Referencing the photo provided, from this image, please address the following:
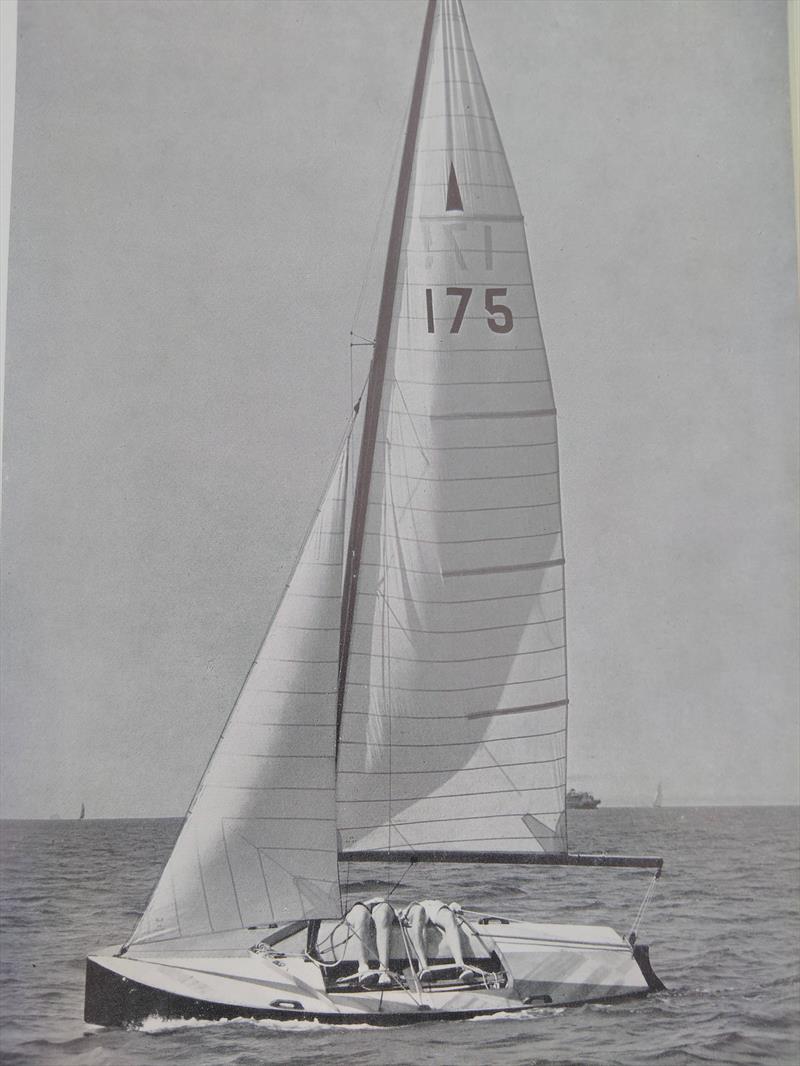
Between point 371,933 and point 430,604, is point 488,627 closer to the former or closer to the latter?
point 430,604

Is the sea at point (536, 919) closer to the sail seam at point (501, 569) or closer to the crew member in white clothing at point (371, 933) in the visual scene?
the crew member in white clothing at point (371, 933)

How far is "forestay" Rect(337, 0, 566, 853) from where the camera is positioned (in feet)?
9.19

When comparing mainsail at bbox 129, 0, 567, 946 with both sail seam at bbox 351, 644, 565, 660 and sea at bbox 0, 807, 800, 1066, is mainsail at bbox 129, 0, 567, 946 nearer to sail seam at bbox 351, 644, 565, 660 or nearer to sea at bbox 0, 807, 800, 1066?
sail seam at bbox 351, 644, 565, 660

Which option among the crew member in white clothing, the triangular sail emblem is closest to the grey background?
the triangular sail emblem

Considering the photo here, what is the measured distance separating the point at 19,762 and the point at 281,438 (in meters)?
0.99

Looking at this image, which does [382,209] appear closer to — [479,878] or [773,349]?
[773,349]

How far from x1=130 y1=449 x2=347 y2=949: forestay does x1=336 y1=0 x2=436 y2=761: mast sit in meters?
0.05

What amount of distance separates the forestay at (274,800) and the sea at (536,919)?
8 cm

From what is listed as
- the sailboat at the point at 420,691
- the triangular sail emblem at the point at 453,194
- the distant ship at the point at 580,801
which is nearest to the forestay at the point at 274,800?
the sailboat at the point at 420,691

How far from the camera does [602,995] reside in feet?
8.59

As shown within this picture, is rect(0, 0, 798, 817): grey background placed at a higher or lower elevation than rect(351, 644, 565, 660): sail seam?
higher

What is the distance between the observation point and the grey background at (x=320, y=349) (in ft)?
9.03

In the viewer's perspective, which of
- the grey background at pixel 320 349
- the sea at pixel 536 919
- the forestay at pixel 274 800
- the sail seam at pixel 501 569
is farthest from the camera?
the sail seam at pixel 501 569

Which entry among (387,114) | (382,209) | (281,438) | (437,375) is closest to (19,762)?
(281,438)
